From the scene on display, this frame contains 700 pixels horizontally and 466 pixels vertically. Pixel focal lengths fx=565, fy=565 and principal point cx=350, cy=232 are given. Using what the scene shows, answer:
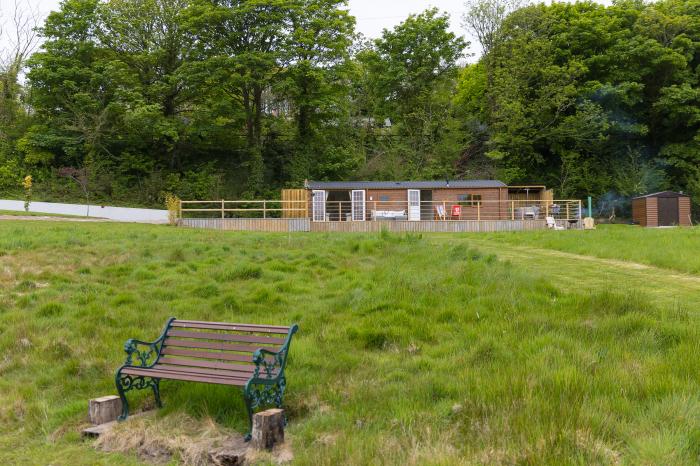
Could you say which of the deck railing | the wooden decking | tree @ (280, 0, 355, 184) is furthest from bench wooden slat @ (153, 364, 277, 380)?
tree @ (280, 0, 355, 184)

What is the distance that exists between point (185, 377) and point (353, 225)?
24098 millimetres

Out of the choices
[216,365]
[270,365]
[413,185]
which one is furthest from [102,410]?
[413,185]

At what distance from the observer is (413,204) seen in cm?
3328

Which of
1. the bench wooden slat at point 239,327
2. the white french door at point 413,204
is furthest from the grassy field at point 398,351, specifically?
the white french door at point 413,204

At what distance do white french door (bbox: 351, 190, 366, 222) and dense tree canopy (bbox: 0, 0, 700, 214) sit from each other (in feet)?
15.8

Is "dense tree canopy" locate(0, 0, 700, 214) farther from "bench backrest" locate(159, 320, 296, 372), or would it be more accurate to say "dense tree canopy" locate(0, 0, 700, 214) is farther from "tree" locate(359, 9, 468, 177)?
"bench backrest" locate(159, 320, 296, 372)

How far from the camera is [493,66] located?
42312 millimetres

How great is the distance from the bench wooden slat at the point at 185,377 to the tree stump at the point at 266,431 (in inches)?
18.8

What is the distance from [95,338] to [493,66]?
4015 cm

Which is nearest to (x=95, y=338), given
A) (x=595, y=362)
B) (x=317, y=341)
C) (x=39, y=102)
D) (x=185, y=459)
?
(x=317, y=341)

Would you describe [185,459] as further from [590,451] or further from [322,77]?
[322,77]

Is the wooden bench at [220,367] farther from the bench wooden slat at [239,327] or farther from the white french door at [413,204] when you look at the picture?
the white french door at [413,204]

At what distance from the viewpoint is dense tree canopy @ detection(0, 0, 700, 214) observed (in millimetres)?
36250

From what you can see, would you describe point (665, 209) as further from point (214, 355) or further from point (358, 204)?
point (214, 355)
